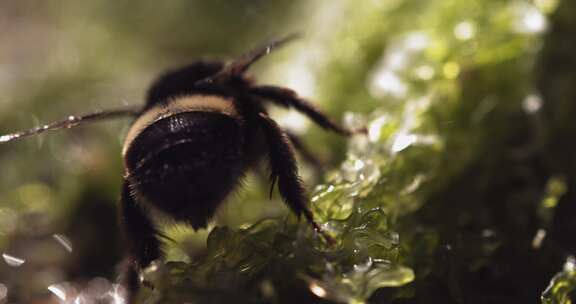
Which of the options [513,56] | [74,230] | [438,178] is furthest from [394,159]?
[74,230]

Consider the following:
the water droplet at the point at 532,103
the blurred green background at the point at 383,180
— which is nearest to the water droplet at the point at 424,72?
the blurred green background at the point at 383,180

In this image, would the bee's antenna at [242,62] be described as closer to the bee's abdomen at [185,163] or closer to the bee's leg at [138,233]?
the bee's abdomen at [185,163]

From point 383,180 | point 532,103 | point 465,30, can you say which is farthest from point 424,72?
point 383,180

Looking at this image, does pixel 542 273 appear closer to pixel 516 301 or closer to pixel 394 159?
pixel 516 301

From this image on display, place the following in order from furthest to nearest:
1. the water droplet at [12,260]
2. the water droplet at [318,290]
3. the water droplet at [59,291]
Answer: the water droplet at [12,260] → the water droplet at [59,291] → the water droplet at [318,290]

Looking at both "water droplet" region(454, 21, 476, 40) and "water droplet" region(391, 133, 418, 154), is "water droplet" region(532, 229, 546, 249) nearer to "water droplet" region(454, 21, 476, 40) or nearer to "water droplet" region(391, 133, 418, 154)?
"water droplet" region(391, 133, 418, 154)

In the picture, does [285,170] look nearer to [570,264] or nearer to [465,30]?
[570,264]

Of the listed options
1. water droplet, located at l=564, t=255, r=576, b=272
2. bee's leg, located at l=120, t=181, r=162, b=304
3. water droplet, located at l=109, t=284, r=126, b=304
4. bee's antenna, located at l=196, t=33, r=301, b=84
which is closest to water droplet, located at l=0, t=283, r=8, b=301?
water droplet, located at l=109, t=284, r=126, b=304
